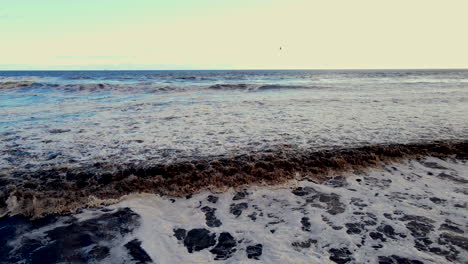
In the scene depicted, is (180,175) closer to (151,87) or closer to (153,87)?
(153,87)

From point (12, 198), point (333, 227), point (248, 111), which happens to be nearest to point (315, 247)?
point (333, 227)

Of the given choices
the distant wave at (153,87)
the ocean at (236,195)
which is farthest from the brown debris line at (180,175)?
the distant wave at (153,87)

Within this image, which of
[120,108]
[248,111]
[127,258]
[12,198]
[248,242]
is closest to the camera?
[127,258]

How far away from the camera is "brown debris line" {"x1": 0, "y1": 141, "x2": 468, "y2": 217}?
4968 mm

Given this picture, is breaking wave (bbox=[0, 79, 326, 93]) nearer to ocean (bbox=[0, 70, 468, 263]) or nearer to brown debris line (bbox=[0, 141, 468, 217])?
ocean (bbox=[0, 70, 468, 263])

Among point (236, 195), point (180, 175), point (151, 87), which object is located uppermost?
point (151, 87)

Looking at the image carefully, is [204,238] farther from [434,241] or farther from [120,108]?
[120,108]

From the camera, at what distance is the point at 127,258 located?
3609 millimetres

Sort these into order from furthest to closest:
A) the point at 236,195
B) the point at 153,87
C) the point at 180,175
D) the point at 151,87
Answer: the point at 151,87
the point at 153,87
the point at 180,175
the point at 236,195

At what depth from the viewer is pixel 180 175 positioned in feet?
19.1

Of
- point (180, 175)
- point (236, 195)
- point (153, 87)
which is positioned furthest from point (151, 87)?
point (236, 195)

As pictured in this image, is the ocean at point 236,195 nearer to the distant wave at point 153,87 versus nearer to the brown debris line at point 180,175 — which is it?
the brown debris line at point 180,175

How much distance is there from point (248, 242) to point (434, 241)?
2487mm

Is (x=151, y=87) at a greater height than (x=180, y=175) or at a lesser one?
greater
